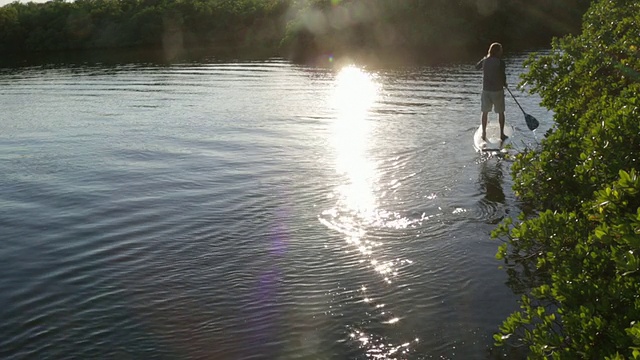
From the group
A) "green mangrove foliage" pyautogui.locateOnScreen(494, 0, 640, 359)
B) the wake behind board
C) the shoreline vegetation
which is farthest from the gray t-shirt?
the shoreline vegetation

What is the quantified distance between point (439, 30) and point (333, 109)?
37.1m

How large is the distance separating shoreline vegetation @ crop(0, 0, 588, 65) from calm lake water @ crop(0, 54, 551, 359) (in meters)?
29.6

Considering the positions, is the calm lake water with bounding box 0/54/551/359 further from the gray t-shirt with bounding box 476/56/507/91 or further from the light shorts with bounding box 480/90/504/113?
the gray t-shirt with bounding box 476/56/507/91

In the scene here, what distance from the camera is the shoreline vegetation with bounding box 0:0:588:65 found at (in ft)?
190

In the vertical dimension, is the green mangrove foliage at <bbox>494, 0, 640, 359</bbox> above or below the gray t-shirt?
below

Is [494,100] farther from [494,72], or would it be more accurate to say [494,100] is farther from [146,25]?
[146,25]

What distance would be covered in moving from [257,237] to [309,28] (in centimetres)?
5509

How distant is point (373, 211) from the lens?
38.8ft

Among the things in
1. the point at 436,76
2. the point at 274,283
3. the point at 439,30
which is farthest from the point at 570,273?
the point at 439,30

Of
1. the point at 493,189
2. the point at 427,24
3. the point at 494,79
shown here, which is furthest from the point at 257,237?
the point at 427,24

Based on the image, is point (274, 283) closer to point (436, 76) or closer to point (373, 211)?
point (373, 211)

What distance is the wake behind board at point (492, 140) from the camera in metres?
16.1

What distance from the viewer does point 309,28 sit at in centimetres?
6297

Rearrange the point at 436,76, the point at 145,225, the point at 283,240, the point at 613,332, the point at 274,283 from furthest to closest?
the point at 436,76 → the point at 145,225 → the point at 283,240 → the point at 274,283 → the point at 613,332
